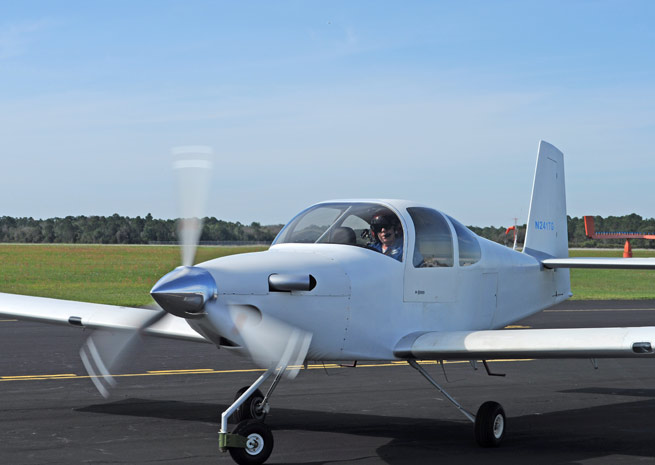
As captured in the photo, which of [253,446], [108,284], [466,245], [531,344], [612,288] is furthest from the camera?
[612,288]

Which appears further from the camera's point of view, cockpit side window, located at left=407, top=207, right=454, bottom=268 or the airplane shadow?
cockpit side window, located at left=407, top=207, right=454, bottom=268

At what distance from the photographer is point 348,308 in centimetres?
784

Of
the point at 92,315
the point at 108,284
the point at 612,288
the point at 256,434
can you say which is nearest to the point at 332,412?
the point at 256,434

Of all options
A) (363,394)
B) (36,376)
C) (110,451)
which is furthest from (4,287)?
(110,451)

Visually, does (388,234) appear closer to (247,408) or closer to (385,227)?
(385,227)

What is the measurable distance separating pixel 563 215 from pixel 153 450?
7.56m

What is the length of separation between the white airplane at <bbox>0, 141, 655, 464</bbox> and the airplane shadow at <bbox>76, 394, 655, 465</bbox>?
42 cm

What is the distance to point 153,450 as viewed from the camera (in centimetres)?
798

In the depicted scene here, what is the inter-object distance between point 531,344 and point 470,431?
64.5 inches

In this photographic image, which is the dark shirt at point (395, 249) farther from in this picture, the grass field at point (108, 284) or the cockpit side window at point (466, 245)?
the grass field at point (108, 284)

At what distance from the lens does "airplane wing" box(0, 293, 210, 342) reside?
7.97 meters

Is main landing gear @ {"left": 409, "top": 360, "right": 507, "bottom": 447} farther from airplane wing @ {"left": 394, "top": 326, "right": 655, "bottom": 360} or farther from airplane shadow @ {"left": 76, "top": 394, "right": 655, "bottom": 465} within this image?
airplane wing @ {"left": 394, "top": 326, "right": 655, "bottom": 360}

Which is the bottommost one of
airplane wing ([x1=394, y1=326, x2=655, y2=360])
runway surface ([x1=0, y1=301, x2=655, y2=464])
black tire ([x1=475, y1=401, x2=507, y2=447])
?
runway surface ([x1=0, y1=301, x2=655, y2=464])

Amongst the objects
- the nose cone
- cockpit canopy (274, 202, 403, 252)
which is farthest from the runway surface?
cockpit canopy (274, 202, 403, 252)
